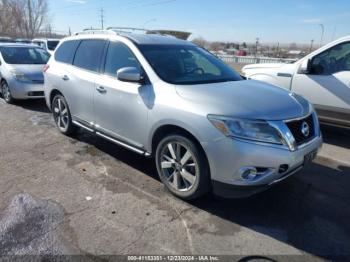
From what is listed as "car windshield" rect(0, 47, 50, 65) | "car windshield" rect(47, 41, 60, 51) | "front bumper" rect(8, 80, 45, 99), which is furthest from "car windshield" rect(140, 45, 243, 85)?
"car windshield" rect(47, 41, 60, 51)

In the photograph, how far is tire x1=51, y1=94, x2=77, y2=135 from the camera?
5.62 meters

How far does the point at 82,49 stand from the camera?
205 inches

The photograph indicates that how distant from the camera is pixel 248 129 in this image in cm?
311

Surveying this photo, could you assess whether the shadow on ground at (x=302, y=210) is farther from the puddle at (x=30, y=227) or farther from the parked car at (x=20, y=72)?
the parked car at (x=20, y=72)

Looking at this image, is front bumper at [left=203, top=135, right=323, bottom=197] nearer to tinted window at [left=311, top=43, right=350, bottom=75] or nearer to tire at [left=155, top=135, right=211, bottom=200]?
tire at [left=155, top=135, right=211, bottom=200]

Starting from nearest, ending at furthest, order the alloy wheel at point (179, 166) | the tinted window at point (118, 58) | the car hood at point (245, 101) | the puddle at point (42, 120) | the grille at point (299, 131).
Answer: the car hood at point (245, 101) → the grille at point (299, 131) → the alloy wheel at point (179, 166) → the tinted window at point (118, 58) → the puddle at point (42, 120)

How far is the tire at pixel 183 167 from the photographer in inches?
133

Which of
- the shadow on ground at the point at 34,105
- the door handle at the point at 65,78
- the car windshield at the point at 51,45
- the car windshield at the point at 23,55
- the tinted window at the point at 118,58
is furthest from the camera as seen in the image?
the car windshield at the point at 51,45

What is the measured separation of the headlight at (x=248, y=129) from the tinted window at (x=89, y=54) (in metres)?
2.40

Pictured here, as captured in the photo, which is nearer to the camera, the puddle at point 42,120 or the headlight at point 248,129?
the headlight at point 248,129

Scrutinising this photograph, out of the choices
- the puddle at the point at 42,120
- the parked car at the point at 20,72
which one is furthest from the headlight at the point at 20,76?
the puddle at the point at 42,120

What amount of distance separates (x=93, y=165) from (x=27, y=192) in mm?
1024

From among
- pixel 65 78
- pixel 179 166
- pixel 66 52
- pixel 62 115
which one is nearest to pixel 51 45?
pixel 66 52

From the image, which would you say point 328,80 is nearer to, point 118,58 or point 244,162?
point 244,162
